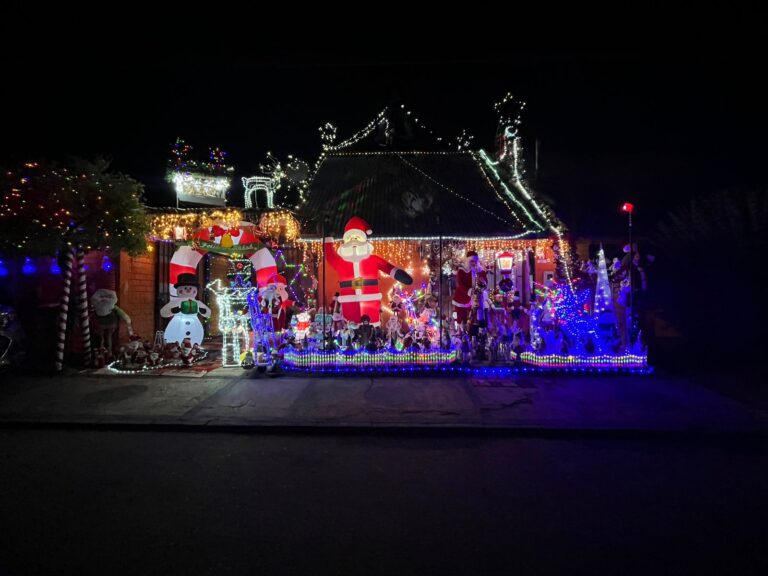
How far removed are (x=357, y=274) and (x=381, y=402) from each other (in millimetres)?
3858

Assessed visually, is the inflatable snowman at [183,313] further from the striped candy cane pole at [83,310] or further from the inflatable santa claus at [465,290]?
the inflatable santa claus at [465,290]

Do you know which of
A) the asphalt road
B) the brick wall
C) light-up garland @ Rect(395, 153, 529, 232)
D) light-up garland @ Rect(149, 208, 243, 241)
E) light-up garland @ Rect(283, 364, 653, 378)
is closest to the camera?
the asphalt road

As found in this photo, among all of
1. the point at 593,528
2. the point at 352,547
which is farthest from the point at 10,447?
the point at 593,528

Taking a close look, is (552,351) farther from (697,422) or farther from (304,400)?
(304,400)

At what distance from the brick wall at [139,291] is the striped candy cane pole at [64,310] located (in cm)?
147

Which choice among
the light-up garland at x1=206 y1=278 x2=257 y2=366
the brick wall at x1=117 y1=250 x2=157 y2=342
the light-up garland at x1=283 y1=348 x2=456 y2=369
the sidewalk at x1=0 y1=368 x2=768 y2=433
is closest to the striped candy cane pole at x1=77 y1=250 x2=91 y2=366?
the sidewalk at x1=0 y1=368 x2=768 y2=433

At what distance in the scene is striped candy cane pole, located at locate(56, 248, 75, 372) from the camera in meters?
9.88

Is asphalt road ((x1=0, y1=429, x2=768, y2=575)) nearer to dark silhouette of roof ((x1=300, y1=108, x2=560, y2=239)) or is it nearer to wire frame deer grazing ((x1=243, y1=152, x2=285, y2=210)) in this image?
dark silhouette of roof ((x1=300, y1=108, x2=560, y2=239))

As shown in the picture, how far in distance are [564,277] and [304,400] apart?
7.20 m

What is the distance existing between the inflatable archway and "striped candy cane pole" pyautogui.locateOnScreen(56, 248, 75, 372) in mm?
1997

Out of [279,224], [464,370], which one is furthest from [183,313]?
[464,370]

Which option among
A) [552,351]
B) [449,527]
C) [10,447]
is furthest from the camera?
[552,351]

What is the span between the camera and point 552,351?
10.2 metres

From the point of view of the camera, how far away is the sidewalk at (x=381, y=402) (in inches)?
266
